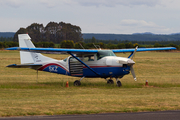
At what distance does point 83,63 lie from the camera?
1573 cm

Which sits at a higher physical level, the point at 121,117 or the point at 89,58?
the point at 89,58

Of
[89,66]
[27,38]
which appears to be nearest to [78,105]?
[89,66]

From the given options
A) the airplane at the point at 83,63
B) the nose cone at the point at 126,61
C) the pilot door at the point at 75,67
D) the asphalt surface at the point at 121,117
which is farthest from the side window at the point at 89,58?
the asphalt surface at the point at 121,117

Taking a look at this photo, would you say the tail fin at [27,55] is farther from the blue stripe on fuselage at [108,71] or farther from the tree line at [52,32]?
the tree line at [52,32]

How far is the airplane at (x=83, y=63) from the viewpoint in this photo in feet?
48.7

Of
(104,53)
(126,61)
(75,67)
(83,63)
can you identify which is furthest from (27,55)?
(126,61)

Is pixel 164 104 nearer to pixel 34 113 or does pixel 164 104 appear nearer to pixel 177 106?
pixel 177 106

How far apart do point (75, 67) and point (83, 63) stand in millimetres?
947

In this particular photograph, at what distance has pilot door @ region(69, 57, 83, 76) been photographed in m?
16.4

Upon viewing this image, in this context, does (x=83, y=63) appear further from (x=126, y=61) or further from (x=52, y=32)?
(x=52, y=32)

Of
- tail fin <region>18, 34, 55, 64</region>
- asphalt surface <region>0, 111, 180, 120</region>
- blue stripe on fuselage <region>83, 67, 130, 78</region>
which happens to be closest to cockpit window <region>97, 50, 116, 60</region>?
blue stripe on fuselage <region>83, 67, 130, 78</region>

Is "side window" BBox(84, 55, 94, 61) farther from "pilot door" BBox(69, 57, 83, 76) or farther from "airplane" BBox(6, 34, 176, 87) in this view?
"pilot door" BBox(69, 57, 83, 76)

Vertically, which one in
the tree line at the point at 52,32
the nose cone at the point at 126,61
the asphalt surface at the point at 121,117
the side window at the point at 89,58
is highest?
the tree line at the point at 52,32

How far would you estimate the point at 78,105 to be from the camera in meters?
9.47
